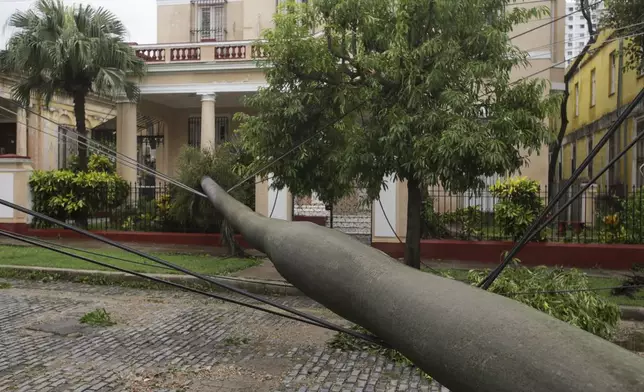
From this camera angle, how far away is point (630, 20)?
14.3 metres

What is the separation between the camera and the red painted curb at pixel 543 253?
1102cm

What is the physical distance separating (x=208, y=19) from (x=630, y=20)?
49.8 feet

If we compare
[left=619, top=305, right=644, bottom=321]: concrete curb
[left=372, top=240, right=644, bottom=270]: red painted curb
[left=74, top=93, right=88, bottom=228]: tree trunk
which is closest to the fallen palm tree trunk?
[left=619, top=305, right=644, bottom=321]: concrete curb

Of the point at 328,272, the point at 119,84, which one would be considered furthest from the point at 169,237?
the point at 328,272

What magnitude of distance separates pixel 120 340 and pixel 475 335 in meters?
5.37

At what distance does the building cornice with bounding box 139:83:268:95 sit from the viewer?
16.9 metres

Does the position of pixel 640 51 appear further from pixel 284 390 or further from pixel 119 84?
pixel 284 390

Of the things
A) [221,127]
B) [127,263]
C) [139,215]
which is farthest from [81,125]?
[221,127]

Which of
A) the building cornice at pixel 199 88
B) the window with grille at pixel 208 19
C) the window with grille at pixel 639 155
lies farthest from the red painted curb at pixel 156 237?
the window with grille at pixel 639 155

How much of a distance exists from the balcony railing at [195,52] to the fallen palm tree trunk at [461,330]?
15759 millimetres

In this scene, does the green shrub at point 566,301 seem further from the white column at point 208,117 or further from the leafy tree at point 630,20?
the white column at point 208,117

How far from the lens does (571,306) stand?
5645 mm

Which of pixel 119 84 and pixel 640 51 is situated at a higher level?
pixel 640 51

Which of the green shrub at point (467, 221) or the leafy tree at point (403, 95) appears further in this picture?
the green shrub at point (467, 221)
